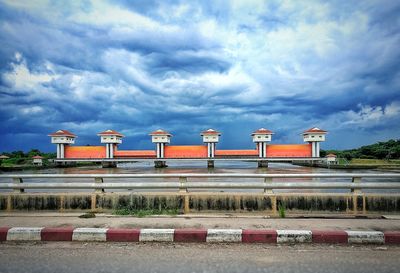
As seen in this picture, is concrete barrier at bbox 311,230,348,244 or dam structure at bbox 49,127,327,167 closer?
concrete barrier at bbox 311,230,348,244

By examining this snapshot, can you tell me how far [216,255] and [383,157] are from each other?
64.4m

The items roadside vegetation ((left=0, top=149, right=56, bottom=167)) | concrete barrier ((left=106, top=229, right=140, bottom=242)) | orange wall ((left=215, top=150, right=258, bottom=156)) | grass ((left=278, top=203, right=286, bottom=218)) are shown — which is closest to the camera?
concrete barrier ((left=106, top=229, right=140, bottom=242))

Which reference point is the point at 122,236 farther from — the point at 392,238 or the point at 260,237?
the point at 392,238

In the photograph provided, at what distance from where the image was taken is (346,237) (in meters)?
5.02

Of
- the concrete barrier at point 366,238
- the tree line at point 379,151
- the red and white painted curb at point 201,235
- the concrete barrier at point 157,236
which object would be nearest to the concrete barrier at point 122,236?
the red and white painted curb at point 201,235

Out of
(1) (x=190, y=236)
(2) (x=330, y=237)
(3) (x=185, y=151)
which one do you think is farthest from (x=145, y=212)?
(3) (x=185, y=151)

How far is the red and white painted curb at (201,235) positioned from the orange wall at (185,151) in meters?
42.8

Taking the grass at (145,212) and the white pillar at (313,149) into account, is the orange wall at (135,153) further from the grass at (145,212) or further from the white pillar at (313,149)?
the grass at (145,212)

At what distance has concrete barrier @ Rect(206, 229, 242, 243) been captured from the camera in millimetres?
5102

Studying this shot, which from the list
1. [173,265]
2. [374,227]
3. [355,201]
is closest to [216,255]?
[173,265]

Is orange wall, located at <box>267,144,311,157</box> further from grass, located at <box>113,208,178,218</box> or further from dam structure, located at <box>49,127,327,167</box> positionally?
grass, located at <box>113,208,178,218</box>

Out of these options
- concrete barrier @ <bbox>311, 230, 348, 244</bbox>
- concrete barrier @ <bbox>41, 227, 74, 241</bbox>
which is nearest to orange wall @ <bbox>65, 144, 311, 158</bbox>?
concrete barrier @ <bbox>41, 227, 74, 241</bbox>

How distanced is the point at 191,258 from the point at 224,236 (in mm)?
1051

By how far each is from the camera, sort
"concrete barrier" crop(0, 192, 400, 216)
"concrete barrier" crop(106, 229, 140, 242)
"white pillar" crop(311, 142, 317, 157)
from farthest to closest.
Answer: "white pillar" crop(311, 142, 317, 157) < "concrete barrier" crop(0, 192, 400, 216) < "concrete barrier" crop(106, 229, 140, 242)
